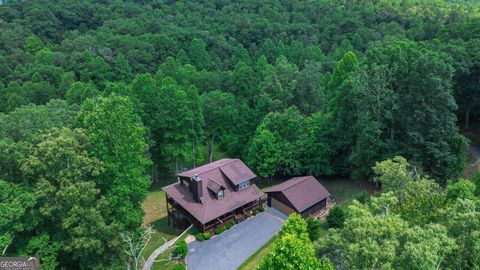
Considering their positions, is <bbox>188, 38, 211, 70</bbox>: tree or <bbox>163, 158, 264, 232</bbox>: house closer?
<bbox>163, 158, 264, 232</bbox>: house

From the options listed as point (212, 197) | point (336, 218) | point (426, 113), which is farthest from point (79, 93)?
point (426, 113)

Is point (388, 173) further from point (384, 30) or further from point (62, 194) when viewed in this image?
point (384, 30)

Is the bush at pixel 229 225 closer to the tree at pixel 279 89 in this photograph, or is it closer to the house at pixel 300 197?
the house at pixel 300 197

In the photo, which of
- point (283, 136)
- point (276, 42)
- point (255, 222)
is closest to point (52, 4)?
point (276, 42)

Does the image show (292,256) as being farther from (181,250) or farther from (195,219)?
(195,219)

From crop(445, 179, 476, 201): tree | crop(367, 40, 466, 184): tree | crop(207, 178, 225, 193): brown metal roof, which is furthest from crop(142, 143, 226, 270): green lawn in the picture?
crop(367, 40, 466, 184): tree

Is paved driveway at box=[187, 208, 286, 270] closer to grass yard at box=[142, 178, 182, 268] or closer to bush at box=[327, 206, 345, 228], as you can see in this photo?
grass yard at box=[142, 178, 182, 268]
